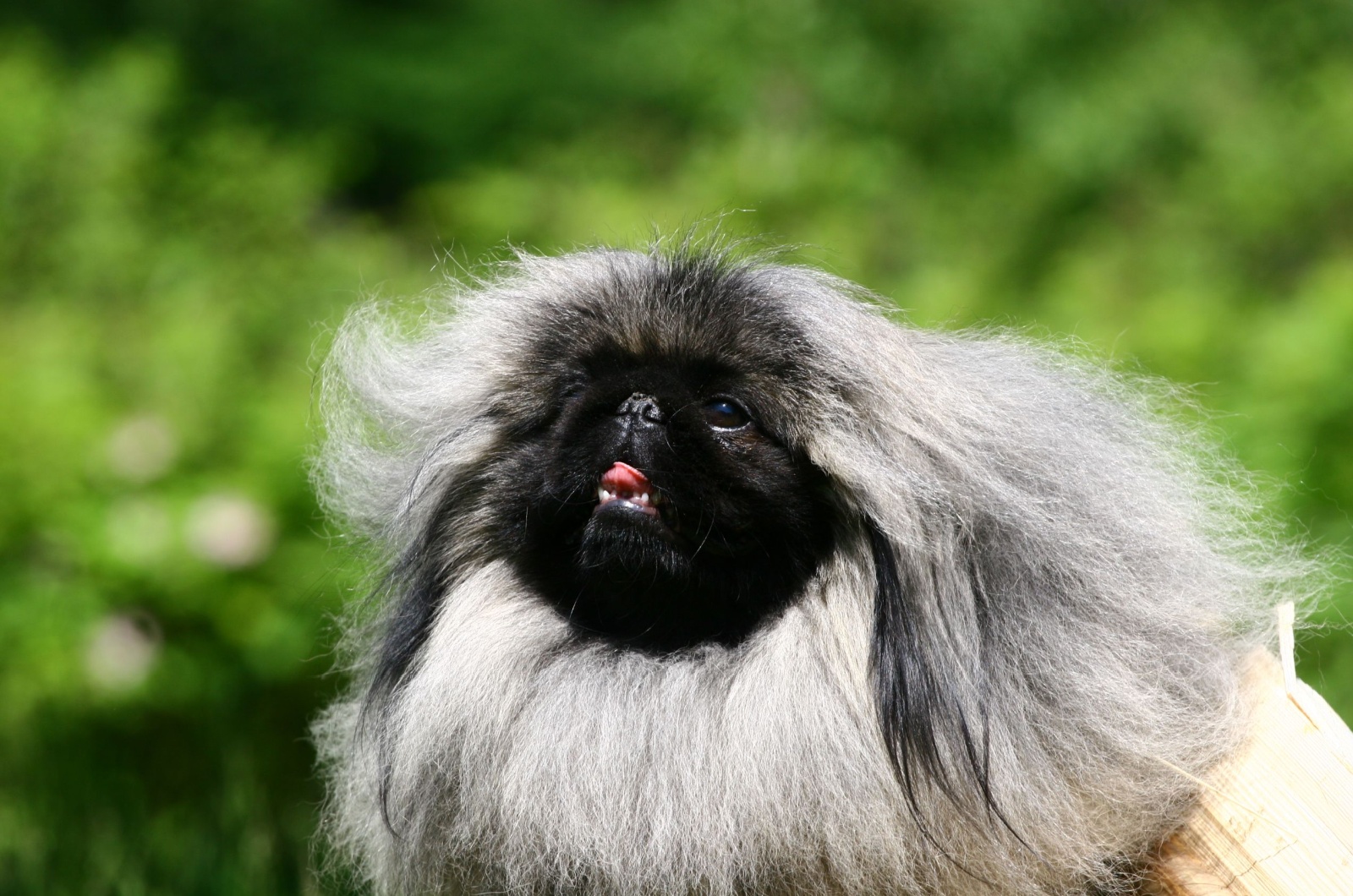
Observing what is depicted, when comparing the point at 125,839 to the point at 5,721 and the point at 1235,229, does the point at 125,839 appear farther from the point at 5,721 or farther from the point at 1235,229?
the point at 1235,229

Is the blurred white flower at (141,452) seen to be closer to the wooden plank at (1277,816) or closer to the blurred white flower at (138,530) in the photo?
the blurred white flower at (138,530)

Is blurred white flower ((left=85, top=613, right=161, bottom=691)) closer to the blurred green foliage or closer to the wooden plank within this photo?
the blurred green foliage

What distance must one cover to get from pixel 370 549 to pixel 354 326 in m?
0.50

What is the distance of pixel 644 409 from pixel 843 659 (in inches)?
21.8

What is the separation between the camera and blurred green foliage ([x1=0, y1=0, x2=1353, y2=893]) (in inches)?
180

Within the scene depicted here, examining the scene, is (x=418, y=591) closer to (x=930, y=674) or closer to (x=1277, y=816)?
(x=930, y=674)

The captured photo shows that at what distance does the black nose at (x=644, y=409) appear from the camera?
7.49ft

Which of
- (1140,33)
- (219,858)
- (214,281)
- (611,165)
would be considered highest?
(1140,33)

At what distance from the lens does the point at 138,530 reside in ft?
15.8

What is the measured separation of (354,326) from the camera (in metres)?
2.93

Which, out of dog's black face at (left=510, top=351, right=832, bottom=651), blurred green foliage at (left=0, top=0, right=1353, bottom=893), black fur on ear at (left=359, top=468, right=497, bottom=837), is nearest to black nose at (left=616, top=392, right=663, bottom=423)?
dog's black face at (left=510, top=351, right=832, bottom=651)

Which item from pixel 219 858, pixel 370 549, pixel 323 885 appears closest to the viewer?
pixel 370 549

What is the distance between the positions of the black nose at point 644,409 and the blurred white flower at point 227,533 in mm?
2772

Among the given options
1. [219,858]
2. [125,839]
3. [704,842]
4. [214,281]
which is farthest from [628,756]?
[214,281]
